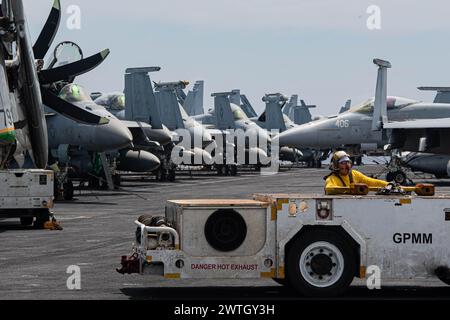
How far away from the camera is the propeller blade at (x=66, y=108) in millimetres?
29422

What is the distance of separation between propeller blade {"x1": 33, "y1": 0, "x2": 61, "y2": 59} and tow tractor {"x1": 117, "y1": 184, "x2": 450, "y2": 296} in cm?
1842

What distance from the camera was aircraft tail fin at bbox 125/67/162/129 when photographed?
50406 millimetres

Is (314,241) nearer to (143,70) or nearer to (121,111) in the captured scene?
(143,70)

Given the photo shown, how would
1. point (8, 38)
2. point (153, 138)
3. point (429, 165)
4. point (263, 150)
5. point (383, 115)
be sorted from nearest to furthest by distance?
point (8, 38) → point (383, 115) → point (429, 165) → point (153, 138) → point (263, 150)

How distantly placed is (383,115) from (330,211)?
32924mm

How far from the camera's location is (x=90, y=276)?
13859 mm

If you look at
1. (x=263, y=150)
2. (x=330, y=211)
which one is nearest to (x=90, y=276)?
(x=330, y=211)

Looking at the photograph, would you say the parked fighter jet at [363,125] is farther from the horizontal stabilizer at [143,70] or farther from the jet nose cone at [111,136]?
the jet nose cone at [111,136]

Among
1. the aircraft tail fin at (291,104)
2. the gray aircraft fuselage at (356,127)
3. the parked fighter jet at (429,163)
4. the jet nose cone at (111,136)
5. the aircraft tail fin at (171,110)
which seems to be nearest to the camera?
the jet nose cone at (111,136)

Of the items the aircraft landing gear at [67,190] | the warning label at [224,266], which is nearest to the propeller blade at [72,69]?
the aircraft landing gear at [67,190]

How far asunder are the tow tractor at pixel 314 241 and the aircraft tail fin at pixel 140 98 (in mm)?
38935

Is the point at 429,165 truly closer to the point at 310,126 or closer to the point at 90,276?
the point at 310,126

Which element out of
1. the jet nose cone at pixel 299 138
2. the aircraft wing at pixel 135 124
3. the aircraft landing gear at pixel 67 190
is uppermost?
the aircraft wing at pixel 135 124

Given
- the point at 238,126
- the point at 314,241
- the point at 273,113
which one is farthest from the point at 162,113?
the point at 314,241
